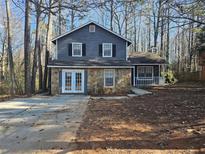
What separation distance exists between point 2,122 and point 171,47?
190ft

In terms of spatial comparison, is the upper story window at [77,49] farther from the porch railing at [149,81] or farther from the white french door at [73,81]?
the porch railing at [149,81]

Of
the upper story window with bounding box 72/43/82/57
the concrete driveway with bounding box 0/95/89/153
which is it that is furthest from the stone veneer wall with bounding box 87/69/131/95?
the concrete driveway with bounding box 0/95/89/153

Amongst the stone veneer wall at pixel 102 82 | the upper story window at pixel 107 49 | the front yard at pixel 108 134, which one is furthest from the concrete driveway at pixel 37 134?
the upper story window at pixel 107 49

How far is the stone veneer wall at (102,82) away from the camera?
1066 inches

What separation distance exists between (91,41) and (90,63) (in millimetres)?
2576

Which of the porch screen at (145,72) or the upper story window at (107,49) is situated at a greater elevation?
the upper story window at (107,49)

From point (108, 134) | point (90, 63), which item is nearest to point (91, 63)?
point (90, 63)

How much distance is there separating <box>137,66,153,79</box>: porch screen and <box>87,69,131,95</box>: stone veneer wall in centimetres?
1070

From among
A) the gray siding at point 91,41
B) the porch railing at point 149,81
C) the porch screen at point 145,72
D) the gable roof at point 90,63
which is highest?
the gray siding at point 91,41

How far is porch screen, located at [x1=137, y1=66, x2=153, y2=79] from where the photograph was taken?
3815cm

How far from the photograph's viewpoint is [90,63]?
27219mm

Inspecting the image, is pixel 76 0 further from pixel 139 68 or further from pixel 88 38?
pixel 139 68

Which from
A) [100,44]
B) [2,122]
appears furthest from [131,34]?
[2,122]

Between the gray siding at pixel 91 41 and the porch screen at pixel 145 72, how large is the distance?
31.0 feet
